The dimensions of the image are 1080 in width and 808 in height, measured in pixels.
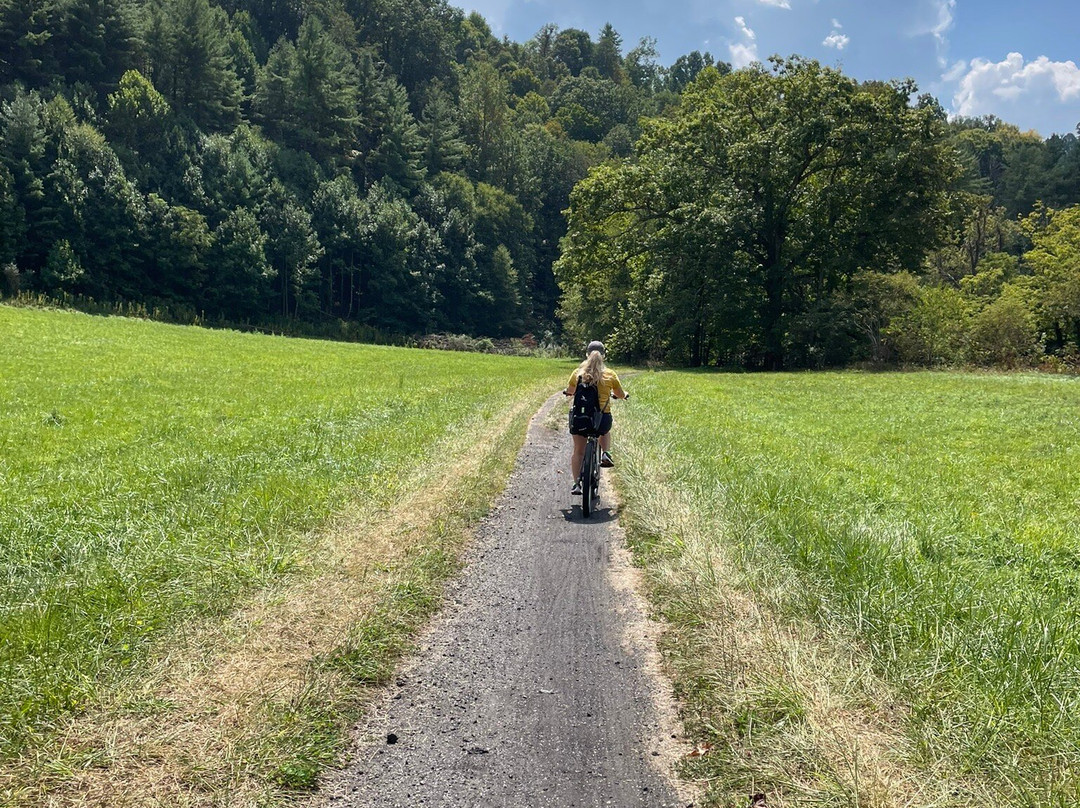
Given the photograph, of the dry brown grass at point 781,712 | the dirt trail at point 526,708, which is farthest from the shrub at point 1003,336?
the dry brown grass at point 781,712

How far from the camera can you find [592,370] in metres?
9.52

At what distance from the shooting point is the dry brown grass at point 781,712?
317 centimetres

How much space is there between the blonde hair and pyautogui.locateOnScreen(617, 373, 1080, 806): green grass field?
1.60 metres

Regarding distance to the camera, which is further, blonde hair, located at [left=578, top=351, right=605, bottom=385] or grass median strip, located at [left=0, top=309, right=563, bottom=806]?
blonde hair, located at [left=578, top=351, right=605, bottom=385]

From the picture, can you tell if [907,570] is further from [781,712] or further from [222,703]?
[222,703]

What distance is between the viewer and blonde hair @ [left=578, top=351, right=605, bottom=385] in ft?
31.1

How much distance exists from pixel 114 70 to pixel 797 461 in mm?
93633

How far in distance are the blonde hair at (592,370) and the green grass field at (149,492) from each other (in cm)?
298

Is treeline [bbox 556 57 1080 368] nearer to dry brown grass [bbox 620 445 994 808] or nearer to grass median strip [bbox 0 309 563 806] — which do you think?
grass median strip [bbox 0 309 563 806]

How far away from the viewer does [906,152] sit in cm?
4091

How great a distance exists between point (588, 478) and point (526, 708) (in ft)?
16.3

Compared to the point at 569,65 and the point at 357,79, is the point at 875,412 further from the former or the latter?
the point at 569,65

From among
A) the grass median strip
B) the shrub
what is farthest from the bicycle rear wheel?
the shrub

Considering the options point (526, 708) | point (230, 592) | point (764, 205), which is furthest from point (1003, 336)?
point (230, 592)
